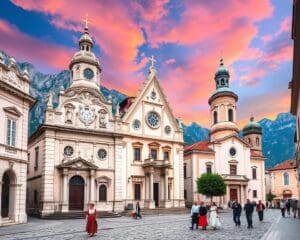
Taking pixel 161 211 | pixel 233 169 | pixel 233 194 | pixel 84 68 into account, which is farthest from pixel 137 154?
pixel 233 194

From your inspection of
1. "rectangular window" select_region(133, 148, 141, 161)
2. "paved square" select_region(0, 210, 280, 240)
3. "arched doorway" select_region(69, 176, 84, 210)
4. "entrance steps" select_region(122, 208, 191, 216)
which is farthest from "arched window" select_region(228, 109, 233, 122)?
"paved square" select_region(0, 210, 280, 240)

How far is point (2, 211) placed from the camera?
27.0 metres

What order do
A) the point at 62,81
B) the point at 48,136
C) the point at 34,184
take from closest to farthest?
the point at 48,136 → the point at 34,184 → the point at 62,81

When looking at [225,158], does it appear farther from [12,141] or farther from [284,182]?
[12,141]

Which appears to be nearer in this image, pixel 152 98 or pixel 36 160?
pixel 36 160

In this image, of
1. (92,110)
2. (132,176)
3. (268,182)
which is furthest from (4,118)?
(268,182)

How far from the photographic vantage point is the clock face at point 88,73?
47.6 m

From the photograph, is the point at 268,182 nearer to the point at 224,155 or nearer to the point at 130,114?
the point at 224,155

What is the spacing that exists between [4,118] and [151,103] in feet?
80.9

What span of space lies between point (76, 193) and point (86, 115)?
28.7 ft

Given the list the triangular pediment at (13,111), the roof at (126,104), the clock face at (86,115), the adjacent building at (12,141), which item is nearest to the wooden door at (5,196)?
the adjacent building at (12,141)

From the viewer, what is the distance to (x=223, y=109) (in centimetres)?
6222

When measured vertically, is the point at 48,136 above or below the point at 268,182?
above

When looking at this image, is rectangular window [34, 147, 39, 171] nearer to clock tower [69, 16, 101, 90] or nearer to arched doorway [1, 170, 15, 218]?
clock tower [69, 16, 101, 90]
